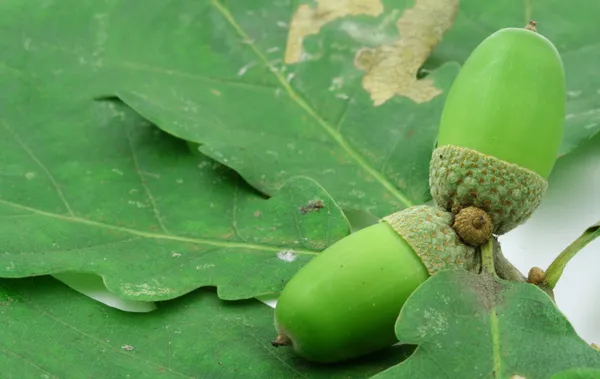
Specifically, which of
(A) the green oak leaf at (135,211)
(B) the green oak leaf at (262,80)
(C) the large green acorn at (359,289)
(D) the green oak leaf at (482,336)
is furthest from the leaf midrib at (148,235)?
(D) the green oak leaf at (482,336)

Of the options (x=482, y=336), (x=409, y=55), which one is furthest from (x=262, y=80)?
(x=482, y=336)

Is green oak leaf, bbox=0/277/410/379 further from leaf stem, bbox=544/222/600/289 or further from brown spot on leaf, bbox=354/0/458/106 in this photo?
brown spot on leaf, bbox=354/0/458/106

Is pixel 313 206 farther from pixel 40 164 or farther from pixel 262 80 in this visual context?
pixel 40 164

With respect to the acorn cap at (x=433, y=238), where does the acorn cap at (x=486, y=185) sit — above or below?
above

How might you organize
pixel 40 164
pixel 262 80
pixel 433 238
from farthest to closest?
pixel 262 80
pixel 40 164
pixel 433 238

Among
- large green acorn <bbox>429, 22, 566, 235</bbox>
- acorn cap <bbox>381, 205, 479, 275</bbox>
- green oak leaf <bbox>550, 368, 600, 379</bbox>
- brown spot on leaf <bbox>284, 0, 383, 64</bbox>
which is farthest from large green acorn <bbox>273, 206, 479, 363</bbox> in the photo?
brown spot on leaf <bbox>284, 0, 383, 64</bbox>

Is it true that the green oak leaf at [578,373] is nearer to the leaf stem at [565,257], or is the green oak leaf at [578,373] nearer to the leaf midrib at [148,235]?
the leaf stem at [565,257]
